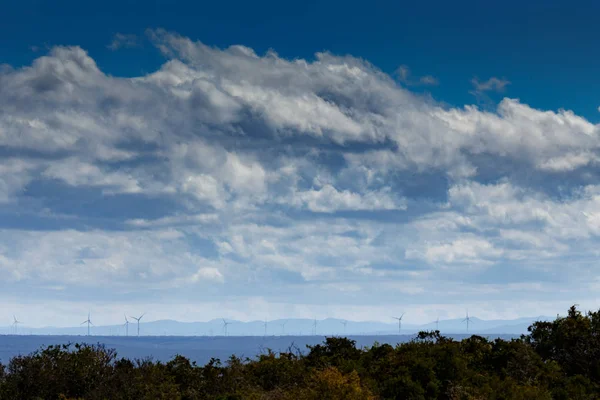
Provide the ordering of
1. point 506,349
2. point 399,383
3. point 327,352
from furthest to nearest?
1. point 327,352
2. point 506,349
3. point 399,383

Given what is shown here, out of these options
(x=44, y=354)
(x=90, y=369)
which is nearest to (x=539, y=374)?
(x=90, y=369)

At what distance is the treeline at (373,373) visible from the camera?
51.8 metres

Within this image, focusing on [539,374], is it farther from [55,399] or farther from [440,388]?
[55,399]

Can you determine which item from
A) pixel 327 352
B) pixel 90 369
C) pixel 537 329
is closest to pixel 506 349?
pixel 537 329

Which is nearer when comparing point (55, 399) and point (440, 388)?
point (440, 388)

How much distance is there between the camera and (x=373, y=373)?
2217 inches

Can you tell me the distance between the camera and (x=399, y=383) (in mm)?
52188

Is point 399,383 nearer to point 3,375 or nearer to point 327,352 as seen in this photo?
point 327,352

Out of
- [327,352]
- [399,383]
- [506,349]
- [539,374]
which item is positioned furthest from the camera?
[327,352]

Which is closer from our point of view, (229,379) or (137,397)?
(137,397)

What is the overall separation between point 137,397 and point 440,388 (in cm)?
2117

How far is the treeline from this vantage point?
5184 cm

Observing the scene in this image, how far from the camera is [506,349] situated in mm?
61562

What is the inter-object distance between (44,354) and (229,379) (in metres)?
14.5
